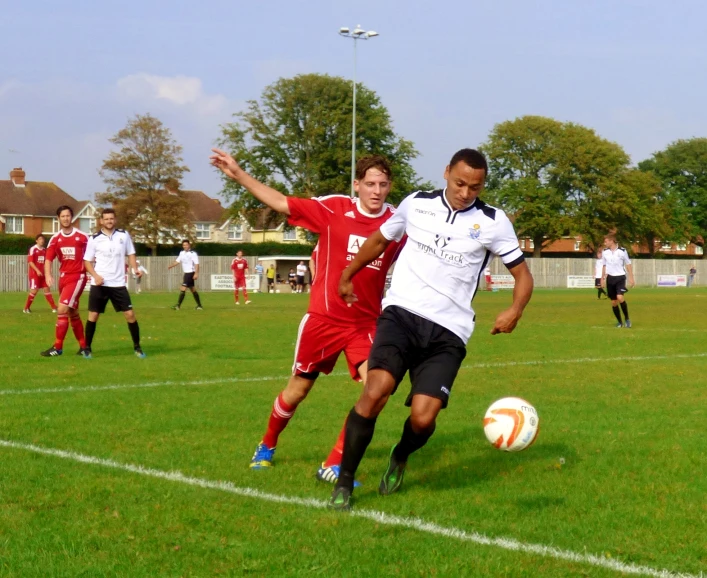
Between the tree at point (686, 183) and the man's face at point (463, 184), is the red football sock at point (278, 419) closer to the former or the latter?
the man's face at point (463, 184)

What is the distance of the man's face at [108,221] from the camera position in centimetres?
1469

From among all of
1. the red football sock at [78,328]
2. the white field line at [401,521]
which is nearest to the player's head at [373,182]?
the white field line at [401,521]

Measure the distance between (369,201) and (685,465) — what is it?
2.94 m

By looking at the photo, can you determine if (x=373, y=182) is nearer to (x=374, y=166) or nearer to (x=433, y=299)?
(x=374, y=166)

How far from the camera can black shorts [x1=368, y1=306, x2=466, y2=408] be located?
233 inches

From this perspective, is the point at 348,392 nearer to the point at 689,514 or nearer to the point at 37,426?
the point at 37,426

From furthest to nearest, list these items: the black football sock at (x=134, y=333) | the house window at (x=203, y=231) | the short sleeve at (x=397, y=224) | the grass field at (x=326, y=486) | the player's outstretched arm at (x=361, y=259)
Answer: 1. the house window at (x=203, y=231)
2. the black football sock at (x=134, y=333)
3. the player's outstretched arm at (x=361, y=259)
4. the short sleeve at (x=397, y=224)
5. the grass field at (x=326, y=486)

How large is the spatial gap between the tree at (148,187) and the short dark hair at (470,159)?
238 ft

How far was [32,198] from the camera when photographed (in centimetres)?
9744

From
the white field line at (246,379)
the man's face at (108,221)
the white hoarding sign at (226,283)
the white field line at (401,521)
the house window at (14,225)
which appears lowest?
the white hoarding sign at (226,283)

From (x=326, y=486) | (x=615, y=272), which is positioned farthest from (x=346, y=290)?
(x=615, y=272)

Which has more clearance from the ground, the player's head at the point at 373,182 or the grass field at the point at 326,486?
the player's head at the point at 373,182

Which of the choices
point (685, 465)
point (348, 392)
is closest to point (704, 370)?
point (348, 392)

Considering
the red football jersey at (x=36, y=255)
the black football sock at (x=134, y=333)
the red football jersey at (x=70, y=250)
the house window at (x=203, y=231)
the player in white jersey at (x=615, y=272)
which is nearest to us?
the black football sock at (x=134, y=333)
